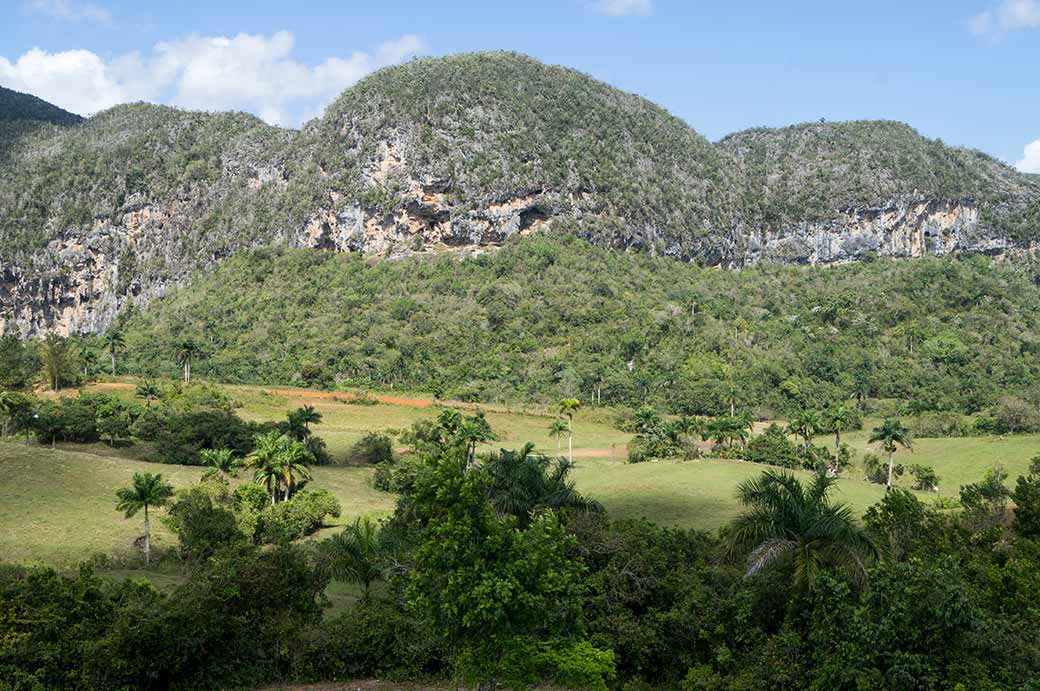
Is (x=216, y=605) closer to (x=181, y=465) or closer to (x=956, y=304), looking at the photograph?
(x=181, y=465)

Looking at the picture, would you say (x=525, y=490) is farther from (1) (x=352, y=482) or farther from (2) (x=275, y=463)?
(1) (x=352, y=482)

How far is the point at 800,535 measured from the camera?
74.4 feet

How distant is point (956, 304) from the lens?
152 m

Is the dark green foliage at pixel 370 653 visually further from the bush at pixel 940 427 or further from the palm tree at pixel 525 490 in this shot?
the bush at pixel 940 427

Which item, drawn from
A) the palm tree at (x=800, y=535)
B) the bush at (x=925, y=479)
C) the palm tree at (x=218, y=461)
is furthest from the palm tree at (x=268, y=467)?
the bush at (x=925, y=479)

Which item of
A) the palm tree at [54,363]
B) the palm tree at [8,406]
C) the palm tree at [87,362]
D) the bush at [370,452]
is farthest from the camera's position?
the palm tree at [87,362]

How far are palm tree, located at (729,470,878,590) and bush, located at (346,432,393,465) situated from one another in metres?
56.9

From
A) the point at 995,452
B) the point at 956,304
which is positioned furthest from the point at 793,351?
the point at 995,452

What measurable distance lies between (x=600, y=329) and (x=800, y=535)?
388ft

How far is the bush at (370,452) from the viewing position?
77.7 meters

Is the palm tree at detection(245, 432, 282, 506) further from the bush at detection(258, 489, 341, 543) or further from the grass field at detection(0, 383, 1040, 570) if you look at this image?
the grass field at detection(0, 383, 1040, 570)

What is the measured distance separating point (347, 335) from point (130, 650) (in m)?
115

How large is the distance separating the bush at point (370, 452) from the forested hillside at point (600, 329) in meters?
35.6

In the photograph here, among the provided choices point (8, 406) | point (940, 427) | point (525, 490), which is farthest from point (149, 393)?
point (940, 427)
